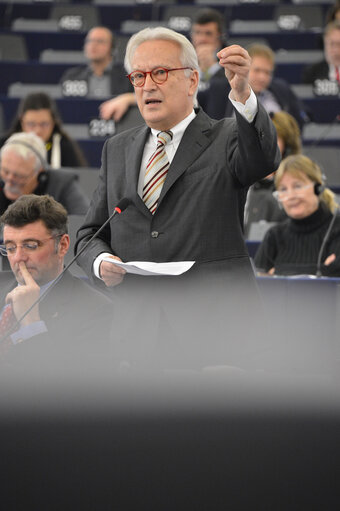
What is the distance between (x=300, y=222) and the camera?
125 inches

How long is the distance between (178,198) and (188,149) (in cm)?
10

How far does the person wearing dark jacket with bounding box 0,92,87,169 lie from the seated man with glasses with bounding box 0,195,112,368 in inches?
95.8

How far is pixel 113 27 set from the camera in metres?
7.57

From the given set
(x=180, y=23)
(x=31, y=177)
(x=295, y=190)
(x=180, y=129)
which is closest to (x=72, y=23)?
(x=180, y=23)

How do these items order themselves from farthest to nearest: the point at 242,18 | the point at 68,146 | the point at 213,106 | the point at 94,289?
the point at 242,18 < the point at 68,146 < the point at 213,106 < the point at 94,289

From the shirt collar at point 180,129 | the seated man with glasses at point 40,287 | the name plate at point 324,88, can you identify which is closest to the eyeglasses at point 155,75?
the shirt collar at point 180,129

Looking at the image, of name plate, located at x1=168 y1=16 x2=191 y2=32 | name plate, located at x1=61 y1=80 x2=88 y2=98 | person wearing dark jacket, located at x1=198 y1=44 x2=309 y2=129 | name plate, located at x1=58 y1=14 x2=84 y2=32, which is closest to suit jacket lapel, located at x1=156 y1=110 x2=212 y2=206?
person wearing dark jacket, located at x1=198 y1=44 x2=309 y2=129

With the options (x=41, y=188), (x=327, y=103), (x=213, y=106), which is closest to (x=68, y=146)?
(x=213, y=106)

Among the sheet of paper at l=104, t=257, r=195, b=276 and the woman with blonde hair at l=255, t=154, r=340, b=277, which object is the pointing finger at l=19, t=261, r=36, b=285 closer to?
the sheet of paper at l=104, t=257, r=195, b=276

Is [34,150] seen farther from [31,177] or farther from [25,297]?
[25,297]

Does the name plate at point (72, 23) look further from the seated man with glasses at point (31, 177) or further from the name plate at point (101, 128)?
the seated man with glasses at point (31, 177)

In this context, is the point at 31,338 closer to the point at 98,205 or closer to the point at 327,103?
the point at 98,205

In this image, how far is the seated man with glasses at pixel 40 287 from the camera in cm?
139

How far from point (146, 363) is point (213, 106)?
10.1 ft
